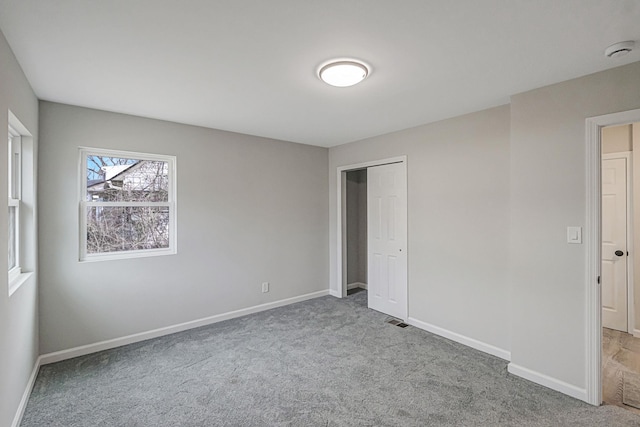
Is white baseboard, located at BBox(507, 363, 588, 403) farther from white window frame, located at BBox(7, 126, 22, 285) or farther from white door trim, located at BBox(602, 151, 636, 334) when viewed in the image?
white window frame, located at BBox(7, 126, 22, 285)

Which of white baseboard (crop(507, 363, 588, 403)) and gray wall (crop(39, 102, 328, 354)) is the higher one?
gray wall (crop(39, 102, 328, 354))

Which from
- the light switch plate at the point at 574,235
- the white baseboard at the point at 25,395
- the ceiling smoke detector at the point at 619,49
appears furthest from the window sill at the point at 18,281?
the ceiling smoke detector at the point at 619,49

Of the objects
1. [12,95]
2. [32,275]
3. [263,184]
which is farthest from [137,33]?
[263,184]

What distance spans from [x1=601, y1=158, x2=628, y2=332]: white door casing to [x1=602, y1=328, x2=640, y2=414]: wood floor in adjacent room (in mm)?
232

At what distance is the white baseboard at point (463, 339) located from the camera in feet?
9.81

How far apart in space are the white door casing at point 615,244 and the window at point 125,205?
16.7 ft

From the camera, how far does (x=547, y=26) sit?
1.71 m

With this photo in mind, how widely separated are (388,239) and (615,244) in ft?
8.46

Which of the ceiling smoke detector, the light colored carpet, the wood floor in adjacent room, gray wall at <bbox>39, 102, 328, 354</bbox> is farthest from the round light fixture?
the wood floor in adjacent room

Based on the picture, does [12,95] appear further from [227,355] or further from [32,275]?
[227,355]

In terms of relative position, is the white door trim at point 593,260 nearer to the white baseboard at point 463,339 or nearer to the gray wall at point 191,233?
the white baseboard at point 463,339

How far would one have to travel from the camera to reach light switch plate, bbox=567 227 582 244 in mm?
2346

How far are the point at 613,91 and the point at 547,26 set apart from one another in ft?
3.23

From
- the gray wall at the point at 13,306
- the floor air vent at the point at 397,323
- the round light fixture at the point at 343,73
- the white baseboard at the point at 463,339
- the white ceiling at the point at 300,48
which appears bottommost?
the floor air vent at the point at 397,323
